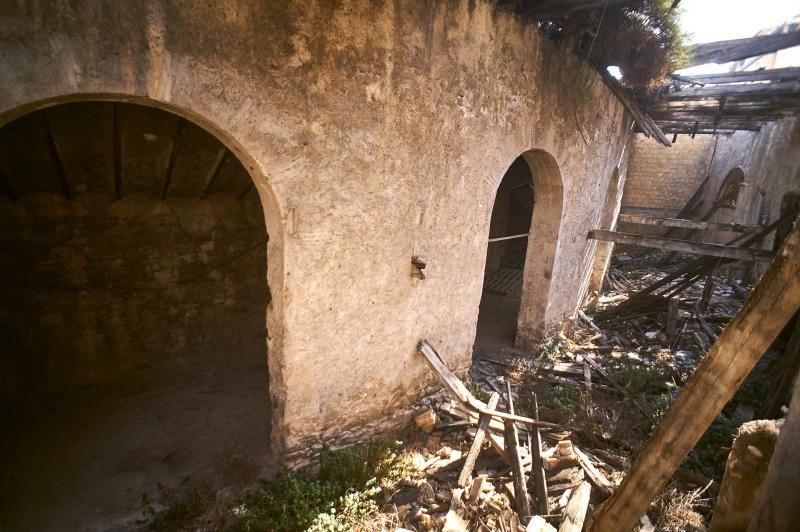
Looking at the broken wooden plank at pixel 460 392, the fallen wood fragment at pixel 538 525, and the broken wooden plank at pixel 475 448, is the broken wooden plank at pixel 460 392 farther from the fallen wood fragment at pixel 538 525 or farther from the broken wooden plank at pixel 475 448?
the fallen wood fragment at pixel 538 525

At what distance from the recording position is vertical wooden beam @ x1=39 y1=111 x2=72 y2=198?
12.2ft

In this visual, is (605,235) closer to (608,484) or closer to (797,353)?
(797,353)

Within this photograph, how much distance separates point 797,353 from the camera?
4676 mm

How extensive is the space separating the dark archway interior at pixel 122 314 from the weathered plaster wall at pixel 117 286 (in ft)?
0.05

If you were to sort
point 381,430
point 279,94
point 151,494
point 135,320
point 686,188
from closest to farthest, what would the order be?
point 279,94 → point 151,494 → point 381,430 → point 135,320 → point 686,188

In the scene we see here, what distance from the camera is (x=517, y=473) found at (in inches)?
157

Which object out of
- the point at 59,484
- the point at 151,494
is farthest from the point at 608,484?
the point at 59,484

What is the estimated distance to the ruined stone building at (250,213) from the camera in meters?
2.85

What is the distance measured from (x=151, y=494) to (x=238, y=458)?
79 cm

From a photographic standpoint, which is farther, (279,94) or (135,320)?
(135,320)

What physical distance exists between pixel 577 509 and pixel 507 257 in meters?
8.20

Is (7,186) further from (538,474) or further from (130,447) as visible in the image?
(538,474)

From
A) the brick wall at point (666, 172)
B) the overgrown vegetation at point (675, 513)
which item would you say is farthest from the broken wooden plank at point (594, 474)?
the brick wall at point (666, 172)

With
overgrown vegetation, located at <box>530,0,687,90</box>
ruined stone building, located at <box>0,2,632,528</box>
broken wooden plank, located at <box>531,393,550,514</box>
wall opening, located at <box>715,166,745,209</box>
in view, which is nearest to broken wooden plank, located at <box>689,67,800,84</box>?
overgrown vegetation, located at <box>530,0,687,90</box>
